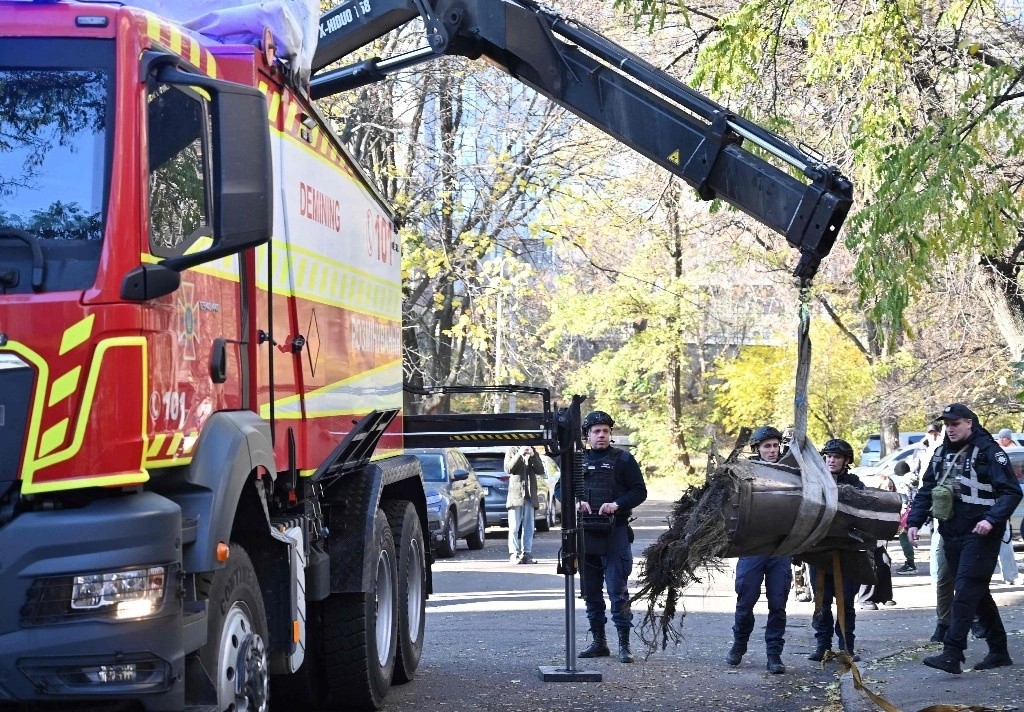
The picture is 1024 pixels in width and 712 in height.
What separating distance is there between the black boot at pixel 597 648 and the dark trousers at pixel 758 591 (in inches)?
41.3

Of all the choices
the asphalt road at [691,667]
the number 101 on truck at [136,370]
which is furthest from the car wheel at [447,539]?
the number 101 on truck at [136,370]

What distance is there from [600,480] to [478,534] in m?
11.5

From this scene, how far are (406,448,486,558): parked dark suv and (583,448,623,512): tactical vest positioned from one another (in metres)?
7.44

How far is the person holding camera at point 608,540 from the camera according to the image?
35.5ft

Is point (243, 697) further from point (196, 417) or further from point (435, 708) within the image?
point (435, 708)

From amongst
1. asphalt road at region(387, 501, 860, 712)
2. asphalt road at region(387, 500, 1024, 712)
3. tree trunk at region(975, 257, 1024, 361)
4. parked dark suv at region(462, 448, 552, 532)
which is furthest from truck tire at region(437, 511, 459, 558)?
tree trunk at region(975, 257, 1024, 361)

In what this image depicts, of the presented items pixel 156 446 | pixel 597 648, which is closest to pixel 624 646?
pixel 597 648

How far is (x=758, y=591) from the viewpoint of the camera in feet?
34.8

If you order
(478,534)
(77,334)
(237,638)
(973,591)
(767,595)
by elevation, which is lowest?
(478,534)

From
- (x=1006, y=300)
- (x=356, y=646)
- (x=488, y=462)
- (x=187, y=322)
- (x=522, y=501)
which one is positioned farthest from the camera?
(x=488, y=462)

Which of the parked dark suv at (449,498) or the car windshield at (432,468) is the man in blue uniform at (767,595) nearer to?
the parked dark suv at (449,498)

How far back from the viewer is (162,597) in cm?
472

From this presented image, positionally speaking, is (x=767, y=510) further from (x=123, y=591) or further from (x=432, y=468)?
(x=432, y=468)

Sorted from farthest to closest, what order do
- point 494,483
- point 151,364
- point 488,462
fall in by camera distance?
point 488,462, point 494,483, point 151,364
